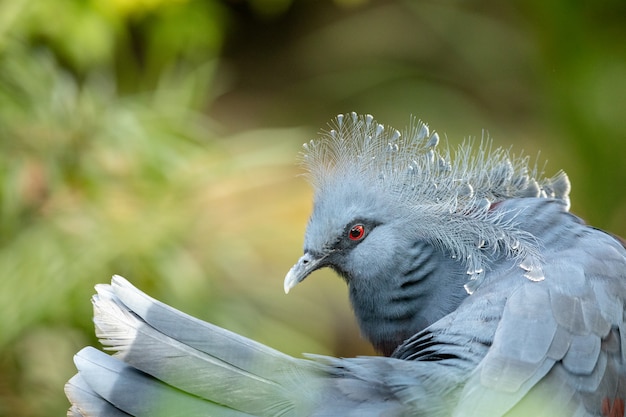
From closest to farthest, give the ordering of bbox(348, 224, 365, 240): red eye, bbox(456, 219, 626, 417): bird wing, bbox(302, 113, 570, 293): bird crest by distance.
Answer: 1. bbox(456, 219, 626, 417): bird wing
2. bbox(302, 113, 570, 293): bird crest
3. bbox(348, 224, 365, 240): red eye

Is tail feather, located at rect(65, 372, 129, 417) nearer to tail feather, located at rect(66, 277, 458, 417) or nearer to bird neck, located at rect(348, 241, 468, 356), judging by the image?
tail feather, located at rect(66, 277, 458, 417)

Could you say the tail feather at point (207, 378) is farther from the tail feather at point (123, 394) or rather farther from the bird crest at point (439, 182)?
the bird crest at point (439, 182)

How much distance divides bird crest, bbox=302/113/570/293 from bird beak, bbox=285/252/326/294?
22 cm

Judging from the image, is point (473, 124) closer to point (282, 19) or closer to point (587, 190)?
point (282, 19)

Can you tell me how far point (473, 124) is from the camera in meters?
6.31

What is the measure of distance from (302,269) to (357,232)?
0.71 feet

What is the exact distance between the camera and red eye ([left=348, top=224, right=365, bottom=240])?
2756 millimetres

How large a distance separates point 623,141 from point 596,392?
0.78 m

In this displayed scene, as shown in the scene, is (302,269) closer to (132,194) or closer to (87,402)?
(87,402)

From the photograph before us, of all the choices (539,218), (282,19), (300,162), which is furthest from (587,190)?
(282,19)

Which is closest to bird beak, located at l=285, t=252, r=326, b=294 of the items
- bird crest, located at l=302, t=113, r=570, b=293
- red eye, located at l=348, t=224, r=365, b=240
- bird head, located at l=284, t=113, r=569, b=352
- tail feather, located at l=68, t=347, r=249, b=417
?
bird head, located at l=284, t=113, r=569, b=352

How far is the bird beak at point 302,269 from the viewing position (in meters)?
2.76

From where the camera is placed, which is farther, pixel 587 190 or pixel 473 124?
pixel 473 124

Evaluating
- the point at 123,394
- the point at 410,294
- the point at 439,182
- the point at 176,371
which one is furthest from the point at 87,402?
the point at 439,182
